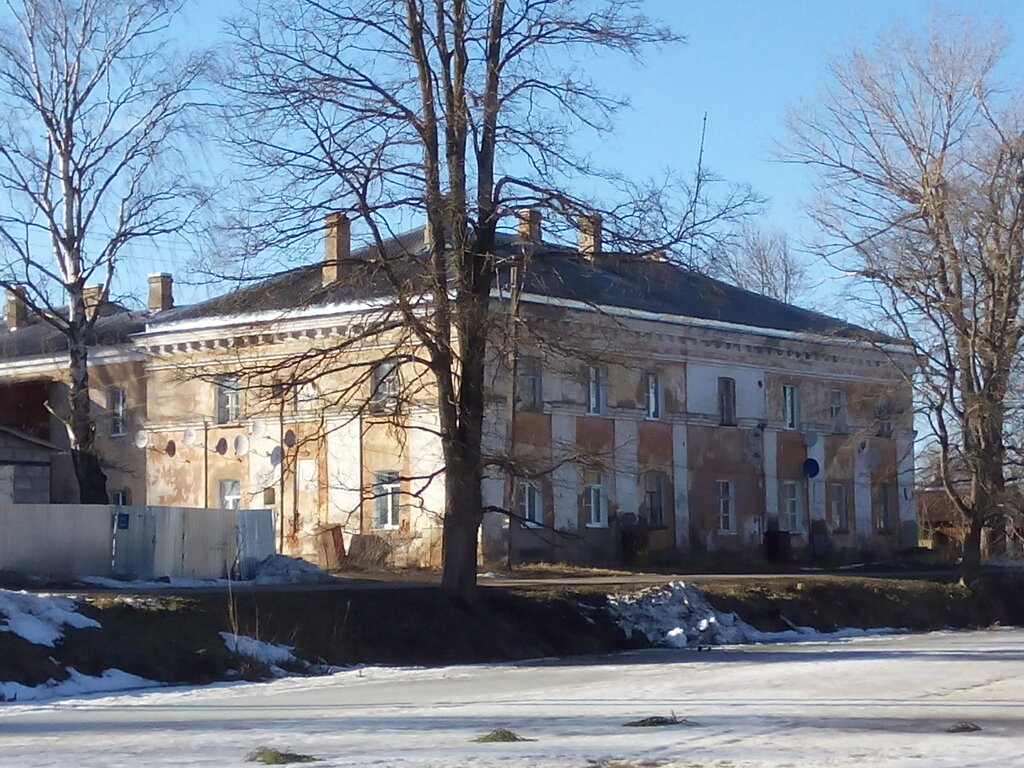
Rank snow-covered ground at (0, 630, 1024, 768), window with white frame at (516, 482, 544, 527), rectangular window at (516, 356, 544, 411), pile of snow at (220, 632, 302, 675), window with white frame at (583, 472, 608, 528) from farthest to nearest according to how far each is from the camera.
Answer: window with white frame at (583, 472, 608, 528) < window with white frame at (516, 482, 544, 527) < rectangular window at (516, 356, 544, 411) < pile of snow at (220, 632, 302, 675) < snow-covered ground at (0, 630, 1024, 768)

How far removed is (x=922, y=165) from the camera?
37.0m

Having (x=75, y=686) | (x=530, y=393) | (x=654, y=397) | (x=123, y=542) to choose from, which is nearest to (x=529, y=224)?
(x=75, y=686)

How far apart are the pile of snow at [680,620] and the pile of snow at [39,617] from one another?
10.5 meters

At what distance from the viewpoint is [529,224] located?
23.7m

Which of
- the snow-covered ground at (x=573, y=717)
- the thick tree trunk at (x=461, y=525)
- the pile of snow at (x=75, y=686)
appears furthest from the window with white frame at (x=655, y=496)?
the pile of snow at (x=75, y=686)

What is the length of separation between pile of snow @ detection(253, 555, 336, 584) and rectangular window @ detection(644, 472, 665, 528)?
1451cm

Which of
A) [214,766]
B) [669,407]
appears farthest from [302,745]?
[669,407]

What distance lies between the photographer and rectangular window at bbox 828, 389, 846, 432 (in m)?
50.9

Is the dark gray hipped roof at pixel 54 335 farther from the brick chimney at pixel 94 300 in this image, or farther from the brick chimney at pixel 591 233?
the brick chimney at pixel 591 233

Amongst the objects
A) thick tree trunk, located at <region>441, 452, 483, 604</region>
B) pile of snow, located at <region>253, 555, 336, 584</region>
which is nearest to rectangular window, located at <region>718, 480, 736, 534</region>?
pile of snow, located at <region>253, 555, 336, 584</region>

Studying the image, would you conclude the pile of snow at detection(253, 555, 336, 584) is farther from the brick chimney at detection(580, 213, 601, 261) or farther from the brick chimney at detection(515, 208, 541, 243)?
the brick chimney at detection(580, 213, 601, 261)

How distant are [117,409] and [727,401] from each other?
19.8m

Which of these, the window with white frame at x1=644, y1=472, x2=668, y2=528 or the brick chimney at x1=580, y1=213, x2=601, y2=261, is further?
the window with white frame at x1=644, y1=472, x2=668, y2=528

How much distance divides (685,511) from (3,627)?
96.3ft
